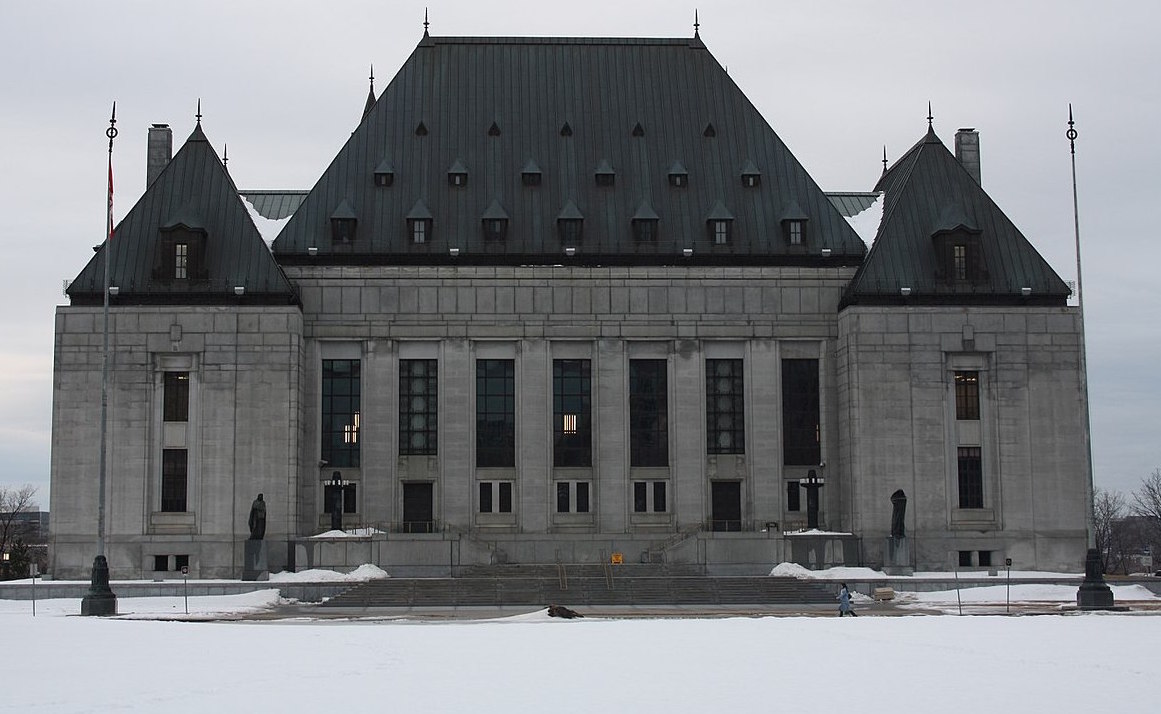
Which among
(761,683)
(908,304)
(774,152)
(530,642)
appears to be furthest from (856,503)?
(761,683)

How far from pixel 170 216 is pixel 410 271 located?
10.9 meters

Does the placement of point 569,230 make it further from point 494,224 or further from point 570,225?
point 494,224

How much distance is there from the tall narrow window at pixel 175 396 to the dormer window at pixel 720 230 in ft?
80.2

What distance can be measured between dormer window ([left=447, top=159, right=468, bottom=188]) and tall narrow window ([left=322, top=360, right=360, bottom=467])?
384 inches

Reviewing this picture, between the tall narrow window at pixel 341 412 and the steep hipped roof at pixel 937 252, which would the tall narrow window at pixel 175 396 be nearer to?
the tall narrow window at pixel 341 412

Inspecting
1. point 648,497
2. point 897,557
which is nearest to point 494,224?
point 648,497

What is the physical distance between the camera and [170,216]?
66875mm

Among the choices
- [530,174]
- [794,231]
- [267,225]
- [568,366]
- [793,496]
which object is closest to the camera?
[793,496]

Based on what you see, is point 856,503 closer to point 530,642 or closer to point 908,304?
point 908,304

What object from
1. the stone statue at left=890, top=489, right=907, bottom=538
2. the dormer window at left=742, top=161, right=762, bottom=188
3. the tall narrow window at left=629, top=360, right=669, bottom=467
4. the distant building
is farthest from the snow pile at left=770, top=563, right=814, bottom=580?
the dormer window at left=742, top=161, right=762, bottom=188

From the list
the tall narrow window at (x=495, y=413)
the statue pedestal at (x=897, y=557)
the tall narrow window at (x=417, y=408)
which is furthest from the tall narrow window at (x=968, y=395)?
the tall narrow window at (x=417, y=408)

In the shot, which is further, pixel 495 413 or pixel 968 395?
pixel 495 413

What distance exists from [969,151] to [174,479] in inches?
1684

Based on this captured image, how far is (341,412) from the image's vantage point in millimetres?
67562
